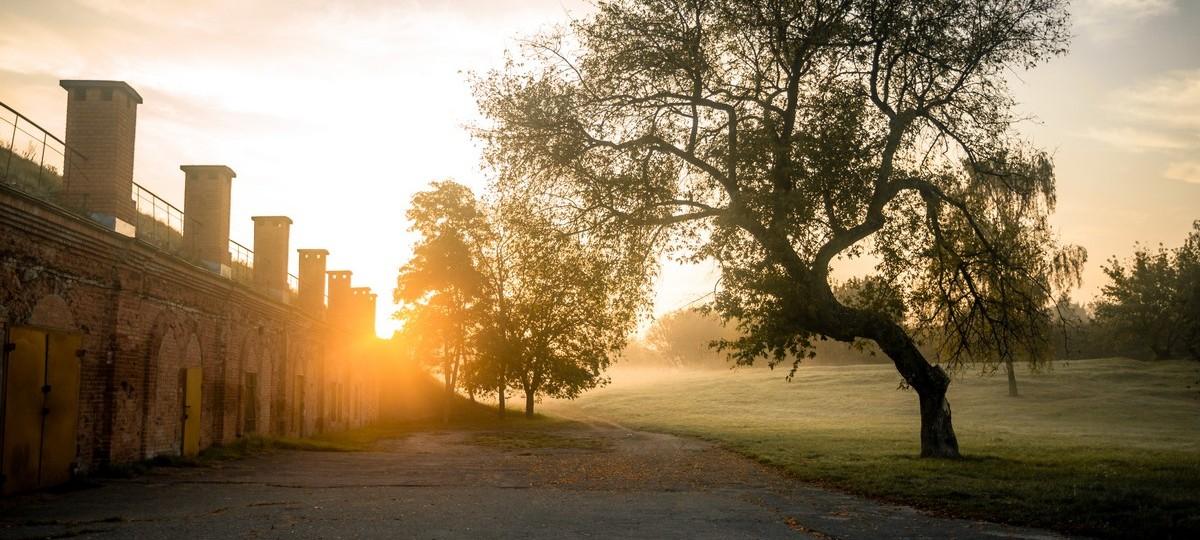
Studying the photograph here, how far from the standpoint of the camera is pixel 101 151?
53.3ft

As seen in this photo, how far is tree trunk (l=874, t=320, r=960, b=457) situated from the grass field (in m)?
0.64

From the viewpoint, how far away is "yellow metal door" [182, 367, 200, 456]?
19344 millimetres

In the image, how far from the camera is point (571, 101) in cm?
2034

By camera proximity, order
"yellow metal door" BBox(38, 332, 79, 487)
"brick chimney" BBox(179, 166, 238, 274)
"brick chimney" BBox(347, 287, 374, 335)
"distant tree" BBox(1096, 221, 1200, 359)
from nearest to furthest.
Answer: "yellow metal door" BBox(38, 332, 79, 487)
"brick chimney" BBox(179, 166, 238, 274)
"brick chimney" BBox(347, 287, 374, 335)
"distant tree" BBox(1096, 221, 1200, 359)

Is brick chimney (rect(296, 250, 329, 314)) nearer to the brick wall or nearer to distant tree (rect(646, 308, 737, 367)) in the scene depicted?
the brick wall

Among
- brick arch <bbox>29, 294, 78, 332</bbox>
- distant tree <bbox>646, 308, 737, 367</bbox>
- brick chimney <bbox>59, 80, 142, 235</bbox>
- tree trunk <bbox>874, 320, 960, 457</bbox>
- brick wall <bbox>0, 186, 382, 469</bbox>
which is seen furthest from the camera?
distant tree <bbox>646, 308, 737, 367</bbox>

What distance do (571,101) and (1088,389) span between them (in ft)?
154

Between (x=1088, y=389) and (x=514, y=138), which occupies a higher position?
(x=514, y=138)

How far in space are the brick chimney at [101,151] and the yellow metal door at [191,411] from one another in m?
4.47

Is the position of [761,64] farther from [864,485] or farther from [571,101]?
[864,485]

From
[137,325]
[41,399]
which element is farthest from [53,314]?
[137,325]

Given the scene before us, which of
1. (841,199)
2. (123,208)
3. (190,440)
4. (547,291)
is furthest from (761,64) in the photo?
(190,440)

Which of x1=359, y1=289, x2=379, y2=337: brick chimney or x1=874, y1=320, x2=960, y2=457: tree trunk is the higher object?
x1=359, y1=289, x2=379, y2=337: brick chimney

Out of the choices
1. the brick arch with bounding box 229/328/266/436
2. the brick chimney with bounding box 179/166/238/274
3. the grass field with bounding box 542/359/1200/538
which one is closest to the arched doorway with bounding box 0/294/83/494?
the brick arch with bounding box 229/328/266/436
